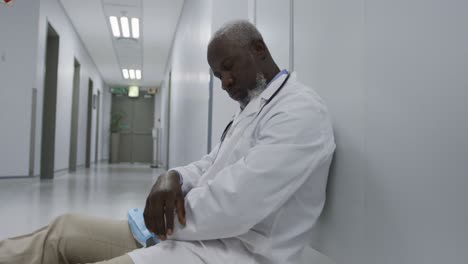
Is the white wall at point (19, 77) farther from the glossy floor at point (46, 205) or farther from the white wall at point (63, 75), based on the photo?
the glossy floor at point (46, 205)

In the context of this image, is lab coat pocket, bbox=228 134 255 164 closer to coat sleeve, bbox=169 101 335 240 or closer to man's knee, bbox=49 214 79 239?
coat sleeve, bbox=169 101 335 240

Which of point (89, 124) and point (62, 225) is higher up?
point (89, 124)

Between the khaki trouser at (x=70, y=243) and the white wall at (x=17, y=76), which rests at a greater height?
the white wall at (x=17, y=76)

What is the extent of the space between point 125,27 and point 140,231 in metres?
8.75

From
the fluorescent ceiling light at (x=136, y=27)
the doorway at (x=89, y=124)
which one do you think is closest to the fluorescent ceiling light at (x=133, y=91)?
the doorway at (x=89, y=124)

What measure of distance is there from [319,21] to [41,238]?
1253 mm

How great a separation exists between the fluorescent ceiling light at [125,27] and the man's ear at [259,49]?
25.5 ft

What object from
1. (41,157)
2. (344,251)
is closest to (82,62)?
(41,157)

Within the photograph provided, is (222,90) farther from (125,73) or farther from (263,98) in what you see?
(125,73)

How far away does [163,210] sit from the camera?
1.08m

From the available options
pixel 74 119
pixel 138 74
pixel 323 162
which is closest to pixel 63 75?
pixel 74 119

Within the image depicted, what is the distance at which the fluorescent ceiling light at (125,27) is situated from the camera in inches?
338

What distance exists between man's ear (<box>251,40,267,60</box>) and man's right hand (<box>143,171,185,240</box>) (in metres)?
0.60

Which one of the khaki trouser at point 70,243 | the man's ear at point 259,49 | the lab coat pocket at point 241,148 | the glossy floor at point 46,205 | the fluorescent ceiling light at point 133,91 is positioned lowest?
the glossy floor at point 46,205
